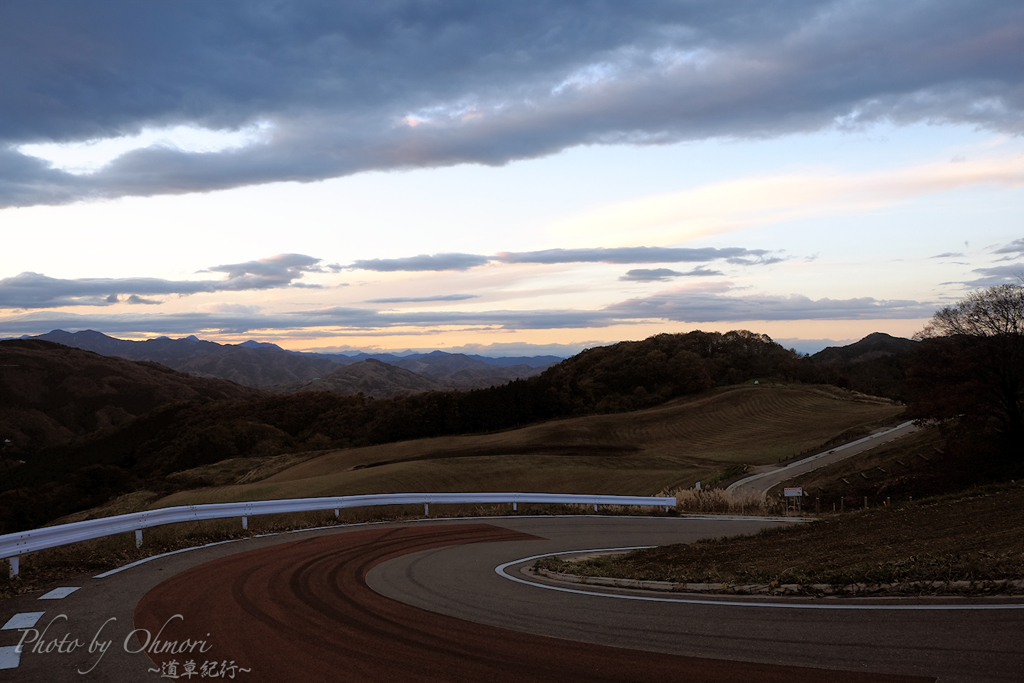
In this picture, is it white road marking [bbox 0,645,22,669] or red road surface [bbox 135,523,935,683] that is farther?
white road marking [bbox 0,645,22,669]

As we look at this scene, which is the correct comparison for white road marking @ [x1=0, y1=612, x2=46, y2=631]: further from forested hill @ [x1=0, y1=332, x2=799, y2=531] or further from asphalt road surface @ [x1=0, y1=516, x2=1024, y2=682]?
Answer: forested hill @ [x1=0, y1=332, x2=799, y2=531]

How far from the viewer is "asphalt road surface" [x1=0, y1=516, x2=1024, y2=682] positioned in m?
6.67

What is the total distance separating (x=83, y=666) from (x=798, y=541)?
39.9 ft

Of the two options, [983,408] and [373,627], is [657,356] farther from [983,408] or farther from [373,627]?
[373,627]

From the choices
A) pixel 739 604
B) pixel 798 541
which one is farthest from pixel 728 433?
pixel 739 604

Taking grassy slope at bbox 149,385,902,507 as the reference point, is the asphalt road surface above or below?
above

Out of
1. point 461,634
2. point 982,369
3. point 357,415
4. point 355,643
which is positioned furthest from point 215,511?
point 357,415

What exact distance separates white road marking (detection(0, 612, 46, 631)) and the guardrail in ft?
6.06

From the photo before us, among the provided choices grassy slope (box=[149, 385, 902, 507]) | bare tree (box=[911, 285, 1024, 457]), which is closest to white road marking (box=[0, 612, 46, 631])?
grassy slope (box=[149, 385, 902, 507])

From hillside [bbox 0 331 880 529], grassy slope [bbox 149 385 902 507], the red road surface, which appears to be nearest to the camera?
the red road surface

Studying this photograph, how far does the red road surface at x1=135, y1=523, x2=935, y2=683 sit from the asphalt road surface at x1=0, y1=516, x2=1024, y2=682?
0.09ft

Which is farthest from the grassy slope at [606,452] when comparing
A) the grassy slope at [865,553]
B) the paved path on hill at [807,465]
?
the grassy slope at [865,553]

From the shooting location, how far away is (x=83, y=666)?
7.28 m

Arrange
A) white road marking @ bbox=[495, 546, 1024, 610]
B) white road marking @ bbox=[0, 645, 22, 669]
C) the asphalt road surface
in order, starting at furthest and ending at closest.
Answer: white road marking @ bbox=[495, 546, 1024, 610] < white road marking @ bbox=[0, 645, 22, 669] < the asphalt road surface
